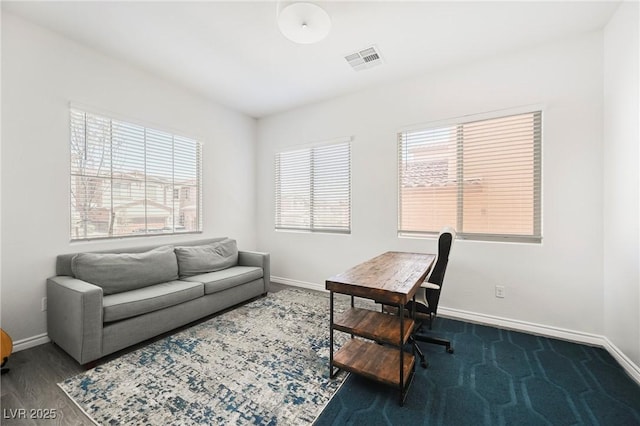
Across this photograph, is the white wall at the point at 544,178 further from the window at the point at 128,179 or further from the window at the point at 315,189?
the window at the point at 128,179

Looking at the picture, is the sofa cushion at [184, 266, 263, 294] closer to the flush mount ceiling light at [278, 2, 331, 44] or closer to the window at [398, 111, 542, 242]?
the window at [398, 111, 542, 242]

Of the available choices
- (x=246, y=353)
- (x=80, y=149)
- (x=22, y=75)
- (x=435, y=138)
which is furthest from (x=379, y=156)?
(x=22, y=75)

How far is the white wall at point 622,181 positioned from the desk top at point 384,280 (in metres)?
1.44

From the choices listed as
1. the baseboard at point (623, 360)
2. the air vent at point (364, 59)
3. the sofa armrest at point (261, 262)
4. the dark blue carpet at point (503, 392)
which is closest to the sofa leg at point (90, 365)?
the dark blue carpet at point (503, 392)

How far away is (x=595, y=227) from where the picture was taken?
2.47 m

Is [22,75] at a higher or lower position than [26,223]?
higher

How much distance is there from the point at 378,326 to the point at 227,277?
80.9 inches

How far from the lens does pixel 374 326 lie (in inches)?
75.4

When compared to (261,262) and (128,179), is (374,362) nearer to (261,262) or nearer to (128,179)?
(261,262)

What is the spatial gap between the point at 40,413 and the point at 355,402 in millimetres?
1948

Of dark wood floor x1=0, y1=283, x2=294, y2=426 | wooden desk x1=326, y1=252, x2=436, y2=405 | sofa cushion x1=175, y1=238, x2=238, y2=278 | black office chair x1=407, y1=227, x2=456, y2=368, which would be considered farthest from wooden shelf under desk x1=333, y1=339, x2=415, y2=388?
sofa cushion x1=175, y1=238, x2=238, y2=278

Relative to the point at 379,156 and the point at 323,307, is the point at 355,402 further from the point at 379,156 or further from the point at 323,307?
the point at 379,156

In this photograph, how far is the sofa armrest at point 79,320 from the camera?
6.65ft

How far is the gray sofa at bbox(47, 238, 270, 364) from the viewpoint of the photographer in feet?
6.84
